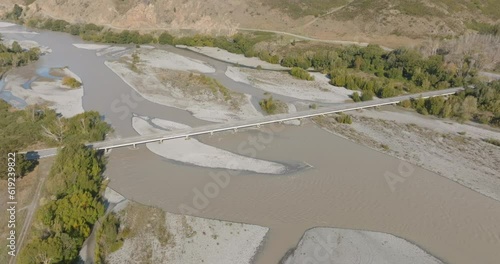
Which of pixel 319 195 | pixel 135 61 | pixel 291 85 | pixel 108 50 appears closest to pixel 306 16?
pixel 291 85

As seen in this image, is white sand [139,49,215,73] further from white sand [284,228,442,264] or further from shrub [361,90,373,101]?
white sand [284,228,442,264]

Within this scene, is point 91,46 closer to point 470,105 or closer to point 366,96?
point 366,96

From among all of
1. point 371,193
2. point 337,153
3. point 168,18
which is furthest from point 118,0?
point 371,193

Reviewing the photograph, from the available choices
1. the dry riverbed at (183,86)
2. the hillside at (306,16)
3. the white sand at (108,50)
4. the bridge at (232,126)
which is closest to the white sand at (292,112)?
the bridge at (232,126)

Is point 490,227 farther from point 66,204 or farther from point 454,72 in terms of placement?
point 454,72

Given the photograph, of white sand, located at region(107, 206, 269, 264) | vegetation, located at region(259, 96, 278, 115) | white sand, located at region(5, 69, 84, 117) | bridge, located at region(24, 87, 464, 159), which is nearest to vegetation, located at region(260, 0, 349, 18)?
bridge, located at region(24, 87, 464, 159)

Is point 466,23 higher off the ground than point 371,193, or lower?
higher
